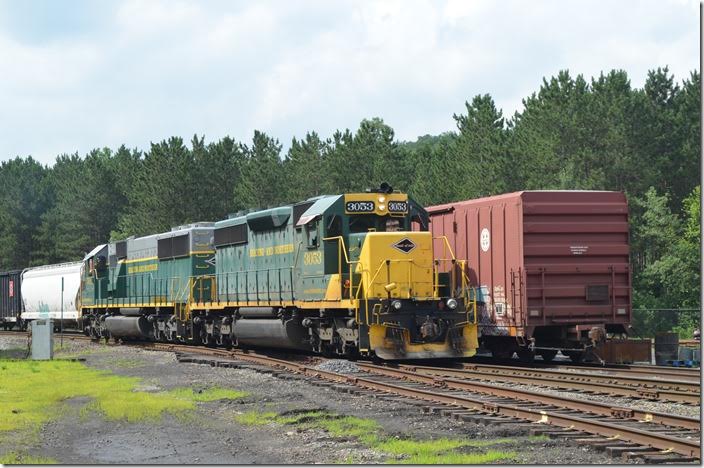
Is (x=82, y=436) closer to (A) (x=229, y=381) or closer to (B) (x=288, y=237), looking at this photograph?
(A) (x=229, y=381)

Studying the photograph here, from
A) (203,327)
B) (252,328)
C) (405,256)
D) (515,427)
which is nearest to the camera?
(515,427)

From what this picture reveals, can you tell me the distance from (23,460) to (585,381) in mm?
9881

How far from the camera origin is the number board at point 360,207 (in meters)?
21.4

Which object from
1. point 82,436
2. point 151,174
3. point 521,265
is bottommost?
point 82,436

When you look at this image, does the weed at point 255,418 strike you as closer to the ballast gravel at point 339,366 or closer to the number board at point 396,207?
the ballast gravel at point 339,366

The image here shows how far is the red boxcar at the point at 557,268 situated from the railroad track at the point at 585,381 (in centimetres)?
174

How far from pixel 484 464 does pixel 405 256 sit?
11355 mm

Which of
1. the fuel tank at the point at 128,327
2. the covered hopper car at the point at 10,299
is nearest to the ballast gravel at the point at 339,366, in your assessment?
the fuel tank at the point at 128,327

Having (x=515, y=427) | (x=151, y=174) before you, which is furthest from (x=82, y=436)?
(x=151, y=174)

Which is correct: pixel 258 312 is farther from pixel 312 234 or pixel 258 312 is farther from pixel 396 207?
pixel 396 207

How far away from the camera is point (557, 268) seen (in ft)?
69.5

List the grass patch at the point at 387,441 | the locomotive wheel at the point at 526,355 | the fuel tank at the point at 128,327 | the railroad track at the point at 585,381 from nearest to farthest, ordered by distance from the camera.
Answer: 1. the grass patch at the point at 387,441
2. the railroad track at the point at 585,381
3. the locomotive wheel at the point at 526,355
4. the fuel tank at the point at 128,327

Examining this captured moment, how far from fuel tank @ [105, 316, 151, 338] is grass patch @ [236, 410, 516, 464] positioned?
20.6m

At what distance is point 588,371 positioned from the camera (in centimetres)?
1928
